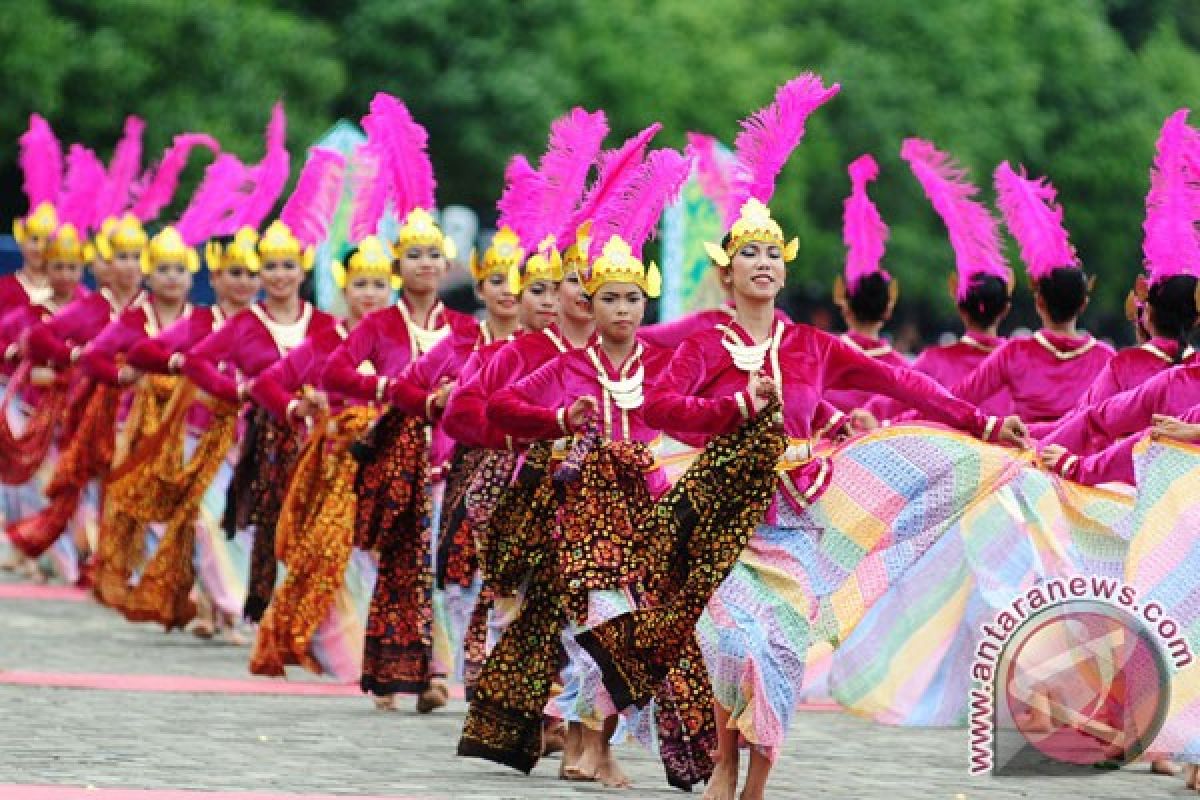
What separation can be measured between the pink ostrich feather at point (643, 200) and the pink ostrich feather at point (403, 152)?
2.99 meters

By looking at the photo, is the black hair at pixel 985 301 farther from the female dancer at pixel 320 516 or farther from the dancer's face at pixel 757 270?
the dancer's face at pixel 757 270

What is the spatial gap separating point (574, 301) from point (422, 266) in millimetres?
2180

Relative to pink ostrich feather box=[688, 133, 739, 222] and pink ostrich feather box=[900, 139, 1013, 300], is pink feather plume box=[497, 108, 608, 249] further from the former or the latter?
pink ostrich feather box=[688, 133, 739, 222]

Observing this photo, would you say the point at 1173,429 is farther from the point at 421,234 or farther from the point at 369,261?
the point at 369,261

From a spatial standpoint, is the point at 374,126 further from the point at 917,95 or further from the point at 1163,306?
the point at 917,95

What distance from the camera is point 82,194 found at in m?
21.9

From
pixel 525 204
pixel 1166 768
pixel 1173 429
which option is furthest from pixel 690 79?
pixel 1173 429

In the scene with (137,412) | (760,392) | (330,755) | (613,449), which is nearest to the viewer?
(760,392)

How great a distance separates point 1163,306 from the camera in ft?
40.5

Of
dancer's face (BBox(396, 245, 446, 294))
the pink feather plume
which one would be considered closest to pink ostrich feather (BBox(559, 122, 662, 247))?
the pink feather plume

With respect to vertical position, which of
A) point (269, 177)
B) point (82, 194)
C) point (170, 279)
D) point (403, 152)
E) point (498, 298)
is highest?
point (82, 194)

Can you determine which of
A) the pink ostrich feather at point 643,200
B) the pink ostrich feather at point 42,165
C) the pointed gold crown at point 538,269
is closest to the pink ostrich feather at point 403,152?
the pointed gold crown at point 538,269

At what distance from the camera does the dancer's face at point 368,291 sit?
609 inches

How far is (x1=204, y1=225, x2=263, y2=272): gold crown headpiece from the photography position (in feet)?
58.0
